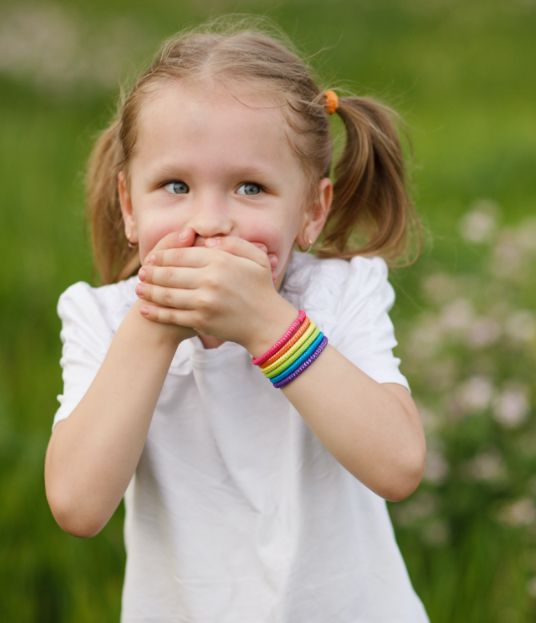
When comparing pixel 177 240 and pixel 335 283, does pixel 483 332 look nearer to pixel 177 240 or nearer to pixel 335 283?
pixel 335 283

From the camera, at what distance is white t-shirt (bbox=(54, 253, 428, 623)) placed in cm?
194

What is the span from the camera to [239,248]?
175 centimetres

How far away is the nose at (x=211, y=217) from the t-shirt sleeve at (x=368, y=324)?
1.03 ft

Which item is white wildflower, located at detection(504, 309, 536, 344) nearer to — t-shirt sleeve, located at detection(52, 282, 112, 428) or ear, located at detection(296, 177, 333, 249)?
ear, located at detection(296, 177, 333, 249)

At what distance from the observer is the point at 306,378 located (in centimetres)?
173

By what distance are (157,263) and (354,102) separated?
70cm

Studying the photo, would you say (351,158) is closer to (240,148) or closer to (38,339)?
(240,148)

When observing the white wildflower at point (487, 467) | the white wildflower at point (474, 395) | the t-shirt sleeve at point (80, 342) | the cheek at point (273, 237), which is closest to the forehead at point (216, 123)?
the cheek at point (273, 237)

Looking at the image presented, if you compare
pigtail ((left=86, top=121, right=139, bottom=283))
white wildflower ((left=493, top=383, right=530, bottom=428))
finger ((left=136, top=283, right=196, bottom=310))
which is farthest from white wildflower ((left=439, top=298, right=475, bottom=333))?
finger ((left=136, top=283, right=196, bottom=310))

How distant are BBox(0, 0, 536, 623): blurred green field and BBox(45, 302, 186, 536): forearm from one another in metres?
0.75

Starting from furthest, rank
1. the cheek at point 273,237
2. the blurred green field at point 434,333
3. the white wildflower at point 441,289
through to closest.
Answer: the white wildflower at point 441,289 < the blurred green field at point 434,333 < the cheek at point 273,237

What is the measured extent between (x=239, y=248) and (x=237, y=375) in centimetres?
30

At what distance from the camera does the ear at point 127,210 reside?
2.00m

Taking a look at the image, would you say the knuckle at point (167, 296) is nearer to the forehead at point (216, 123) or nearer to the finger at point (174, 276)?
the finger at point (174, 276)
